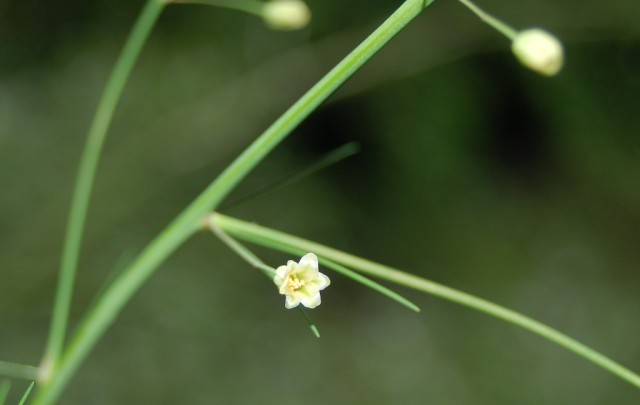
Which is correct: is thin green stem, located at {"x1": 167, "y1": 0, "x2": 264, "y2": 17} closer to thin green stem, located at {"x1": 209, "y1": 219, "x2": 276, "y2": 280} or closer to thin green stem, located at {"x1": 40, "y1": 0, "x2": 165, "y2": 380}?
thin green stem, located at {"x1": 40, "y1": 0, "x2": 165, "y2": 380}

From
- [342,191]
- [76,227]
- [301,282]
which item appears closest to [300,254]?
[301,282]

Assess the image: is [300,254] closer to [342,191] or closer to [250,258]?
[250,258]

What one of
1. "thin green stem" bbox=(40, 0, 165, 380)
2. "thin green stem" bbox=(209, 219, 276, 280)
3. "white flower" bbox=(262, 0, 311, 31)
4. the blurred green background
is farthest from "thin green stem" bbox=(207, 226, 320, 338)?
the blurred green background

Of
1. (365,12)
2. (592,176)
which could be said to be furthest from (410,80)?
(592,176)

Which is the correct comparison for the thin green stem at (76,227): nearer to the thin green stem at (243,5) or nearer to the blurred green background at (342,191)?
the thin green stem at (243,5)

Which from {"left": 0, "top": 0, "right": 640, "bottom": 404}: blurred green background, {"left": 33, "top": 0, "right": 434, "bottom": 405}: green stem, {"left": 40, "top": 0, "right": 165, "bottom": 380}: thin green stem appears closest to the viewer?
{"left": 33, "top": 0, "right": 434, "bottom": 405}: green stem

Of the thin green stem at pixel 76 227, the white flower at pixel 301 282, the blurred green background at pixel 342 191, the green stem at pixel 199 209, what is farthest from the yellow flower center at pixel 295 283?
the blurred green background at pixel 342 191

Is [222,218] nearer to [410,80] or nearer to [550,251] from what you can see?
[410,80]
